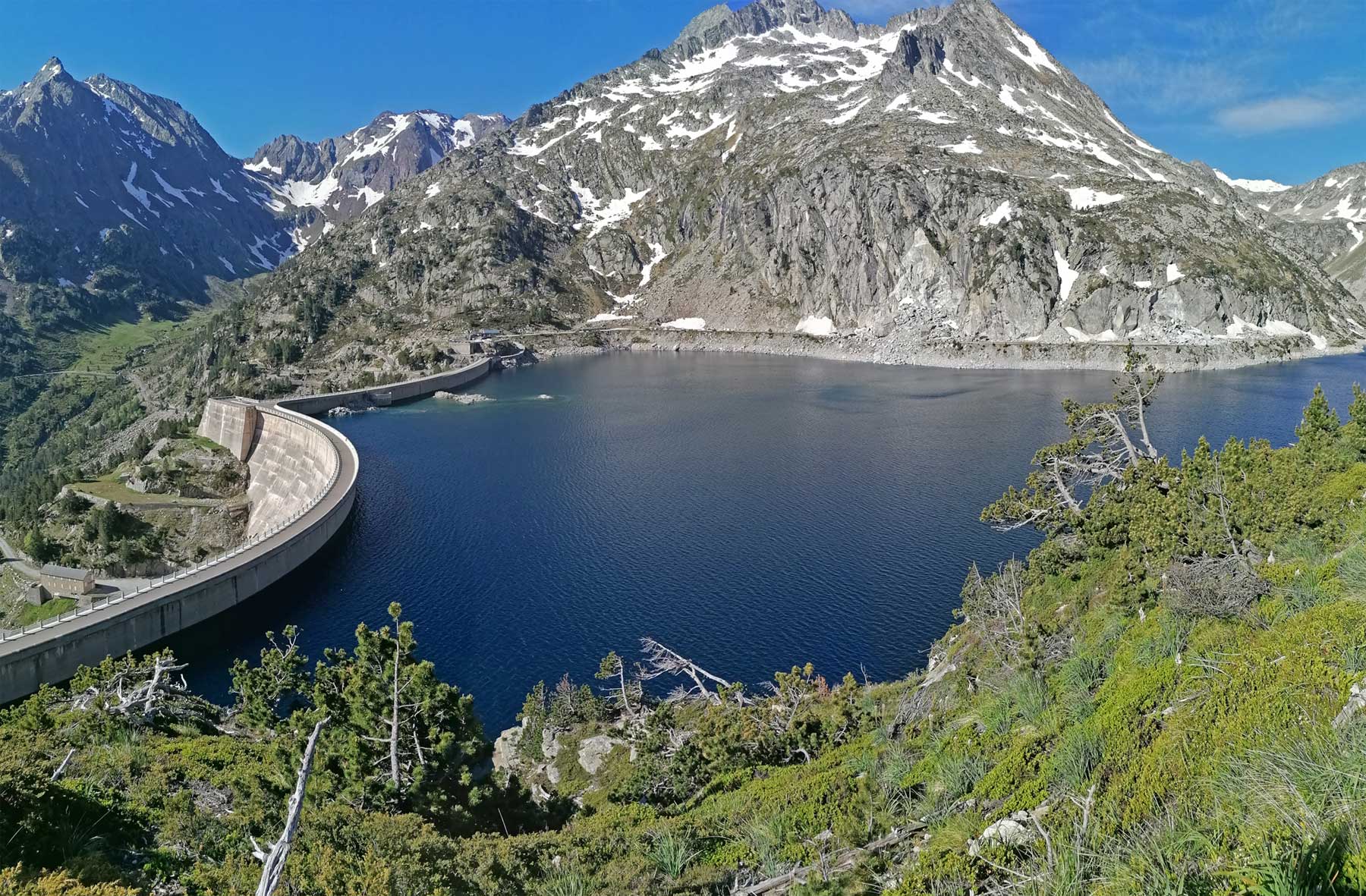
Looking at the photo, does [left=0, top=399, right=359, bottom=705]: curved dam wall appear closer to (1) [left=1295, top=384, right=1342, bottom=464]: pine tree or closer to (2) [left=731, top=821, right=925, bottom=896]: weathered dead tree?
(2) [left=731, top=821, right=925, bottom=896]: weathered dead tree

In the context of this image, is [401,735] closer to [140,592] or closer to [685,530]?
[685,530]

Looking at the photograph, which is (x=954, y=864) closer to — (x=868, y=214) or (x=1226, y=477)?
(x=1226, y=477)

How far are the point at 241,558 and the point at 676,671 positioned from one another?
109ft

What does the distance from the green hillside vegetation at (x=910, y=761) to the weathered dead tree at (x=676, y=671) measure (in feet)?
11.5

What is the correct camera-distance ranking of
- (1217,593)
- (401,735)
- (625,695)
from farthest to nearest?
(625,695), (401,735), (1217,593)

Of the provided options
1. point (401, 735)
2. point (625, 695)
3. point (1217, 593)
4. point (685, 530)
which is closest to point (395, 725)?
point (401, 735)

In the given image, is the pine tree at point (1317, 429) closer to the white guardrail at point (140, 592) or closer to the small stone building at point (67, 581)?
the white guardrail at point (140, 592)

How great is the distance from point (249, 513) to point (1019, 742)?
80.4m

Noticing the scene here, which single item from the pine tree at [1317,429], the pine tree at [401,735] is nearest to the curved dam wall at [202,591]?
the pine tree at [401,735]

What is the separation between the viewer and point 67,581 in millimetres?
54531

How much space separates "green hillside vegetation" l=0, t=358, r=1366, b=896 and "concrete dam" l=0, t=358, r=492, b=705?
14571 mm

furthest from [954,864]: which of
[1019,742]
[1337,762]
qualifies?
[1019,742]

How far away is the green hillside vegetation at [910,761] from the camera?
6.83 metres

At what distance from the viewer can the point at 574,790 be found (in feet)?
73.8
